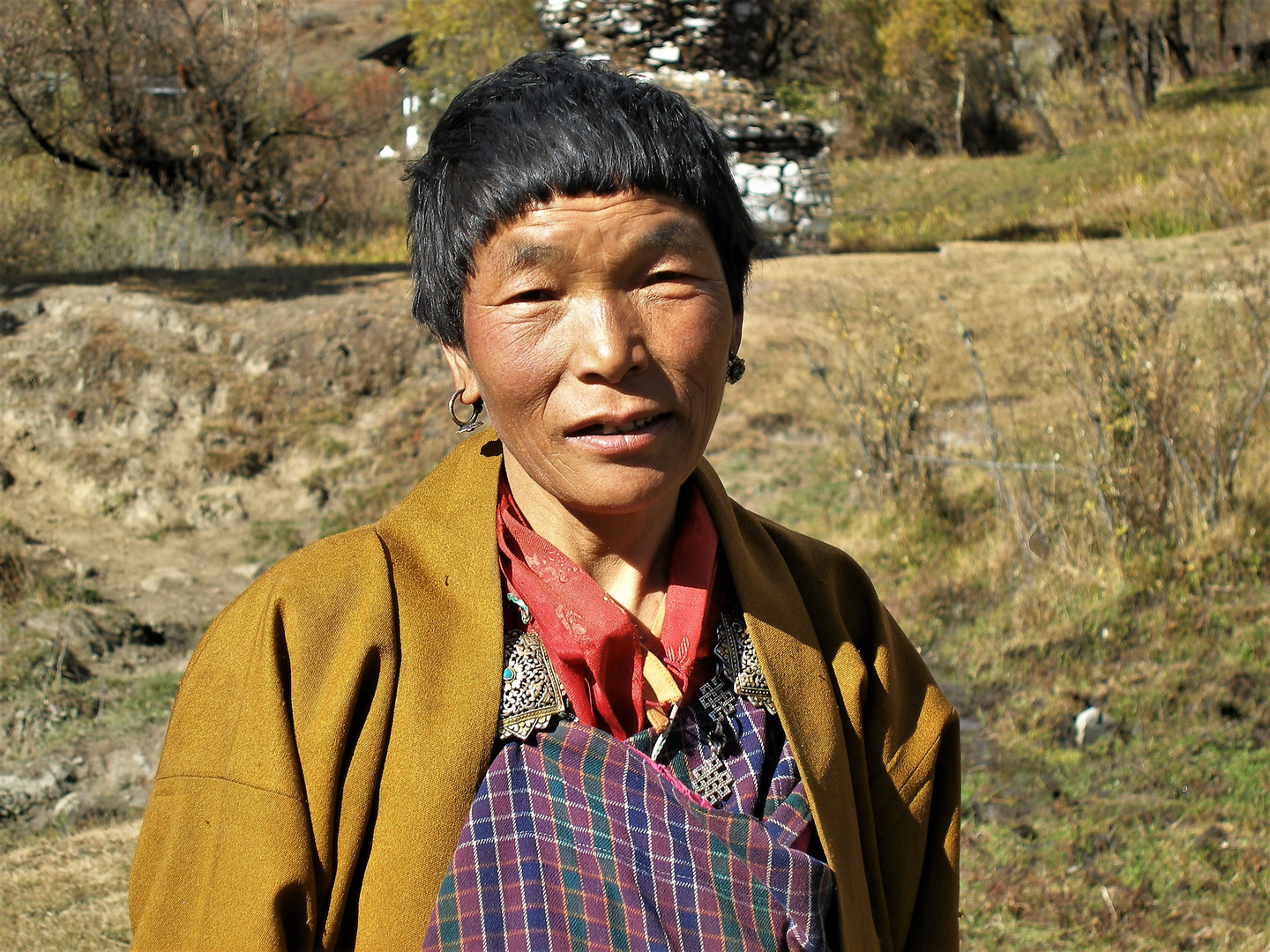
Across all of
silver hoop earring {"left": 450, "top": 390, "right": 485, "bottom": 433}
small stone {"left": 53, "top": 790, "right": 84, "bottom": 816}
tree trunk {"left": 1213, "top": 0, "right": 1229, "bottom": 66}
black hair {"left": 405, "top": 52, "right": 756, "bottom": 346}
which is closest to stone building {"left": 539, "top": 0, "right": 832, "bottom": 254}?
Result: small stone {"left": 53, "top": 790, "right": 84, "bottom": 816}

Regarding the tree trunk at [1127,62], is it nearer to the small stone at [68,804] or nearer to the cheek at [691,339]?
the small stone at [68,804]

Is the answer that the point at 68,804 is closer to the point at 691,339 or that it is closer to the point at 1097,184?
the point at 691,339

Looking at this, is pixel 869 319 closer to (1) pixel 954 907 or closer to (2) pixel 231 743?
(1) pixel 954 907

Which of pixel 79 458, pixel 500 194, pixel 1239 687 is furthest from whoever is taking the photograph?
pixel 79 458

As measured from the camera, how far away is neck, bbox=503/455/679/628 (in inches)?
67.6

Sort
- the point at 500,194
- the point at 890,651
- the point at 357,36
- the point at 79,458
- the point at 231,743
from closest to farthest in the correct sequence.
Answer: the point at 231,743 < the point at 500,194 < the point at 890,651 < the point at 79,458 < the point at 357,36

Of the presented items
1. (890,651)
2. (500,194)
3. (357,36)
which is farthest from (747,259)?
(357,36)

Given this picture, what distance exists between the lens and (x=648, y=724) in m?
1.62

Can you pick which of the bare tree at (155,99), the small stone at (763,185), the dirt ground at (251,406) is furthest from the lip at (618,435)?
the bare tree at (155,99)

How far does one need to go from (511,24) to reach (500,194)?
14057mm

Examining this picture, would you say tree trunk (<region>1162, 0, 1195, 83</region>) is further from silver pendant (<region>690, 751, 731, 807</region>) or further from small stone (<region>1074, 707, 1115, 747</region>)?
silver pendant (<region>690, 751, 731, 807</region>)

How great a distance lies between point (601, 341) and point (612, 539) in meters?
0.34

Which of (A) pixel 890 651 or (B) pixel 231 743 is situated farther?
(A) pixel 890 651

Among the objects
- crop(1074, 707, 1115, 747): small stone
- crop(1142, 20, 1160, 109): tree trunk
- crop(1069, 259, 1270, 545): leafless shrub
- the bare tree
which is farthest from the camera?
crop(1142, 20, 1160, 109): tree trunk
